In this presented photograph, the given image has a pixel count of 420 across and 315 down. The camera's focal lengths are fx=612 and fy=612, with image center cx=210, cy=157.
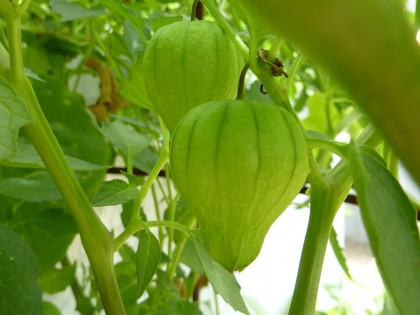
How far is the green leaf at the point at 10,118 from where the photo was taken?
0.86ft

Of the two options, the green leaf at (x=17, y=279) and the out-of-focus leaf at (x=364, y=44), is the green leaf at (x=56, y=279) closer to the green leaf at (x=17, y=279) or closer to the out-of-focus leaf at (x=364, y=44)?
the green leaf at (x=17, y=279)

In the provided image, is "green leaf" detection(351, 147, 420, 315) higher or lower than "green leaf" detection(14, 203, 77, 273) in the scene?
higher

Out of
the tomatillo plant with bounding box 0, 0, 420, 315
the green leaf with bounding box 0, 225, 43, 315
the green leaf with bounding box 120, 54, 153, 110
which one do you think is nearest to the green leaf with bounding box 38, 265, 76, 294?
the tomatillo plant with bounding box 0, 0, 420, 315

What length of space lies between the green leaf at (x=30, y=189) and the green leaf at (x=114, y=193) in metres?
0.15

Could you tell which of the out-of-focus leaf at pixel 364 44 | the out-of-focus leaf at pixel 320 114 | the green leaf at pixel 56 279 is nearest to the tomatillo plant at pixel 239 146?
the out-of-focus leaf at pixel 364 44

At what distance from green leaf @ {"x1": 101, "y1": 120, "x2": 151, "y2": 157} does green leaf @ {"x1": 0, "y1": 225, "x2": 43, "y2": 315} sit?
0.10 metres

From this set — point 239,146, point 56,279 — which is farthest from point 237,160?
point 56,279

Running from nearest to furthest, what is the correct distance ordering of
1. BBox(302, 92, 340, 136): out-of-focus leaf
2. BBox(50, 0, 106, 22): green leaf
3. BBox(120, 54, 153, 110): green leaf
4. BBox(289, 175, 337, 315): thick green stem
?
1. BBox(289, 175, 337, 315): thick green stem
2. BBox(120, 54, 153, 110): green leaf
3. BBox(50, 0, 106, 22): green leaf
4. BBox(302, 92, 340, 136): out-of-focus leaf

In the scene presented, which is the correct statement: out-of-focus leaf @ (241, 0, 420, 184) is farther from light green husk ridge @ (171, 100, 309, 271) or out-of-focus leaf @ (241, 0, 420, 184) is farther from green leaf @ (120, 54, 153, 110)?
green leaf @ (120, 54, 153, 110)

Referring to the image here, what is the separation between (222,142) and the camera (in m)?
0.24

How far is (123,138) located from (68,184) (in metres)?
0.13

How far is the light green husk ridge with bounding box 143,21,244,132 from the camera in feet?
1.03

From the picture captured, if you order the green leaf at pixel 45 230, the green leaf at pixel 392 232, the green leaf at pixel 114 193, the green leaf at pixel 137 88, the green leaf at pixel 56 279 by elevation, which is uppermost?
the green leaf at pixel 392 232

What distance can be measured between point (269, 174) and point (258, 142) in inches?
0.6
